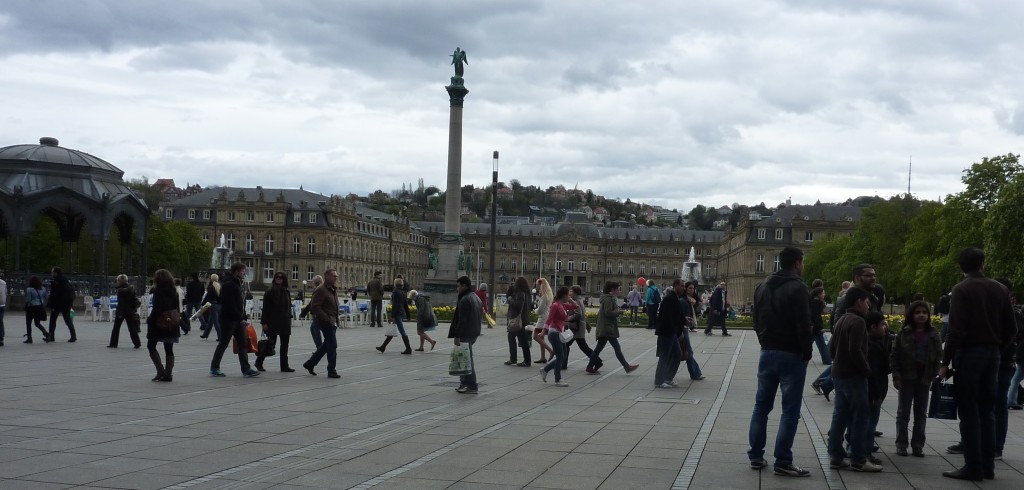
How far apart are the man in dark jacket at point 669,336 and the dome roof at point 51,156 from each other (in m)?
27.7

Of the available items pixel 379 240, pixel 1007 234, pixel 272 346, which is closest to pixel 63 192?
pixel 272 346

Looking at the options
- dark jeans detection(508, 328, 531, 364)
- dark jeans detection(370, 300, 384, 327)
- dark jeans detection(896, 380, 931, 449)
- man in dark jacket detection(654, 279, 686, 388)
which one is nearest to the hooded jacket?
dark jeans detection(896, 380, 931, 449)

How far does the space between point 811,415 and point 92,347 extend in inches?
629

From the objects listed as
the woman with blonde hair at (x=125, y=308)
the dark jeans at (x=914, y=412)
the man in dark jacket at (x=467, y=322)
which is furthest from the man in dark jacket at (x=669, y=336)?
the woman with blonde hair at (x=125, y=308)

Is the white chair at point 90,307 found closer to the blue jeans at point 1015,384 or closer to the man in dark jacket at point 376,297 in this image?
the man in dark jacket at point 376,297

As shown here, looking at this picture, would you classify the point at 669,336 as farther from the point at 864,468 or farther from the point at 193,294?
the point at 193,294

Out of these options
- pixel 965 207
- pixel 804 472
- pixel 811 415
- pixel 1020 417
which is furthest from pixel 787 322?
pixel 965 207

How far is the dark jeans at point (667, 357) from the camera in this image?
16.8 metres

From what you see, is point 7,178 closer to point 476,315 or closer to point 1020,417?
point 476,315

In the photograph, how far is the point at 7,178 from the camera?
3628cm

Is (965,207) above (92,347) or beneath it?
above

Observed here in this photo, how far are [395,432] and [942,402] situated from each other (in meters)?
5.61

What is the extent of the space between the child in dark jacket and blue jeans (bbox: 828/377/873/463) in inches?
20.4

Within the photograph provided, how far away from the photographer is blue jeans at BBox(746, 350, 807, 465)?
9.05 metres
